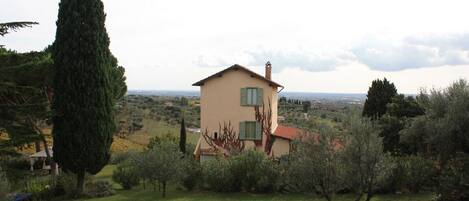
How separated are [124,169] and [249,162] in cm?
723

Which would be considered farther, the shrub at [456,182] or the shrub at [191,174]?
the shrub at [191,174]

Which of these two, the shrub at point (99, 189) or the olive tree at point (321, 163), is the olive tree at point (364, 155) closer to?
the olive tree at point (321, 163)

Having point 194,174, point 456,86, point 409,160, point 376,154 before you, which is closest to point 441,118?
point 456,86

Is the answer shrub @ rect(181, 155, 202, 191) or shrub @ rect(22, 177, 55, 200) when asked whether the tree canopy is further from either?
shrub @ rect(181, 155, 202, 191)

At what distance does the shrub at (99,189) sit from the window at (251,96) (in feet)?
35.0

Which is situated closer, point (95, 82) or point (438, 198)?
point (438, 198)

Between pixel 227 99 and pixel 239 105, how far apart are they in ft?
2.90

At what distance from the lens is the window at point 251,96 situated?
32750 mm

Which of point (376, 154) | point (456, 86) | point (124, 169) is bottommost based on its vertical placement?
point (124, 169)

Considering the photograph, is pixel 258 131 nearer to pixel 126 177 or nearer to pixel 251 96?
pixel 251 96

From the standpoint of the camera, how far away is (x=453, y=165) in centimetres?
1962

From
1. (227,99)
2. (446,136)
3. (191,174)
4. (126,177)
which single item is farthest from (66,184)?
(446,136)

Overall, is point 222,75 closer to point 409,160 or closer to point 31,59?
point 409,160

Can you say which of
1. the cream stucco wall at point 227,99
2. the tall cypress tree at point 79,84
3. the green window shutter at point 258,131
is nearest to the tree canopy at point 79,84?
the tall cypress tree at point 79,84
